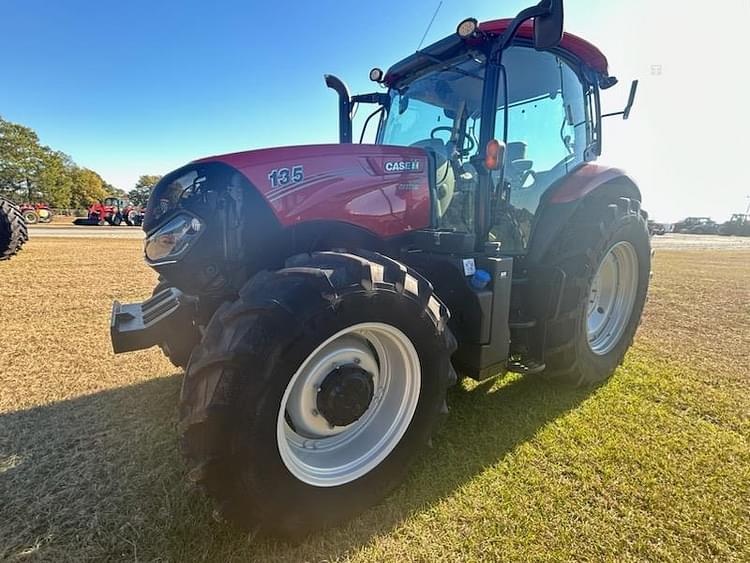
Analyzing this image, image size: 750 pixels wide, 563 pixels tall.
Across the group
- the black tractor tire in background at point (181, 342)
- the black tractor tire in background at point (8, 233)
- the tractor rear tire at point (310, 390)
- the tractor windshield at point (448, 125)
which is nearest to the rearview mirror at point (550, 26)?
the tractor windshield at point (448, 125)

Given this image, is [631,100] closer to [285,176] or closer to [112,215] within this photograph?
[285,176]

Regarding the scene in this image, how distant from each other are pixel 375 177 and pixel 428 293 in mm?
775

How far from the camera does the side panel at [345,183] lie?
6.49 ft

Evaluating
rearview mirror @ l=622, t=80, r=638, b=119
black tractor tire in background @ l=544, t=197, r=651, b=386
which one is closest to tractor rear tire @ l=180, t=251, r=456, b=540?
black tractor tire in background @ l=544, t=197, r=651, b=386

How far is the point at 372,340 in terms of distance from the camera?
1936 mm

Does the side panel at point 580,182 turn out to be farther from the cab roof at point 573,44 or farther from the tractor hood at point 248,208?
the tractor hood at point 248,208

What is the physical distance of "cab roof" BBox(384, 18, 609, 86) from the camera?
2.41 meters

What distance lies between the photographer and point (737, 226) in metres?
48.2

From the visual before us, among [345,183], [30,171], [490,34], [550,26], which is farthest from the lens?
[30,171]

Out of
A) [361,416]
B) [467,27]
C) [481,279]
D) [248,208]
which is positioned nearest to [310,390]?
[361,416]

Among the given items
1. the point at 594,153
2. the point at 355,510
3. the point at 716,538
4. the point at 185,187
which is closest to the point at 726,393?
the point at 716,538

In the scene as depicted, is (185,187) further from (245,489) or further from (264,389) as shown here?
(245,489)

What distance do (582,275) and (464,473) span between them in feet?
5.03

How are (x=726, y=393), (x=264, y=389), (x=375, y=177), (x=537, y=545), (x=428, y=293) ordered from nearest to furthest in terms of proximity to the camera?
1. (x=264, y=389)
2. (x=537, y=545)
3. (x=428, y=293)
4. (x=375, y=177)
5. (x=726, y=393)
